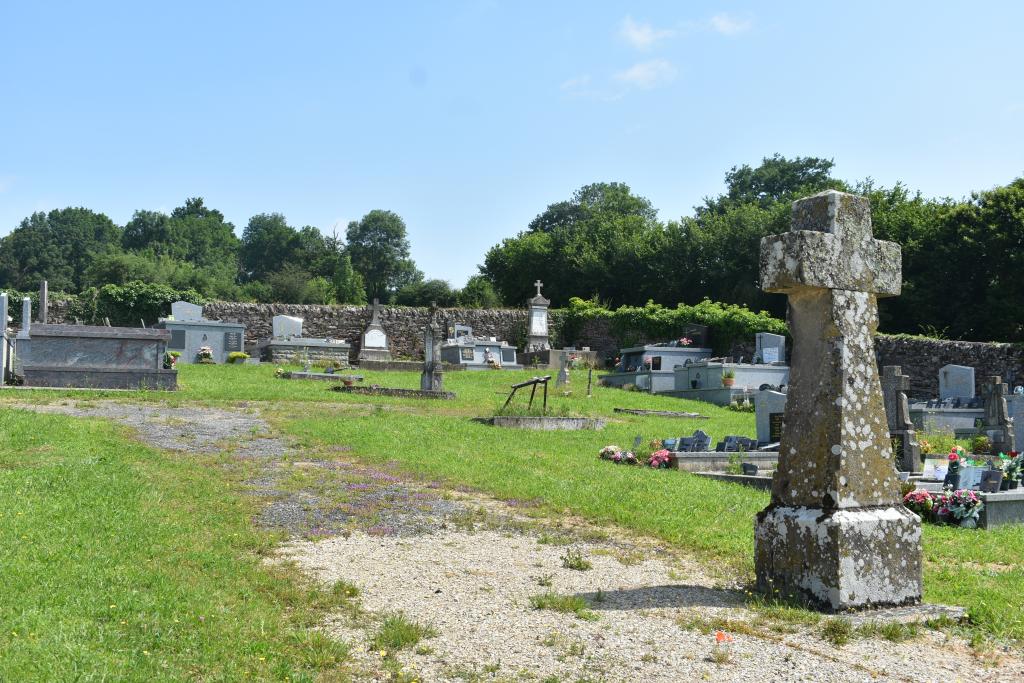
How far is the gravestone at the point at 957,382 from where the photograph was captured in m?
22.9

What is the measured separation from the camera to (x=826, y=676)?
4.39 meters

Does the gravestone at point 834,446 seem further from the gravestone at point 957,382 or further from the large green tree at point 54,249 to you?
the large green tree at point 54,249

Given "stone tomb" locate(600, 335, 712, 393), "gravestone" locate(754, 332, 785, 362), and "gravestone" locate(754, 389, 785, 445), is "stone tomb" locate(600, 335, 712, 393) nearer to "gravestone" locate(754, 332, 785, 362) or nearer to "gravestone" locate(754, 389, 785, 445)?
"gravestone" locate(754, 332, 785, 362)

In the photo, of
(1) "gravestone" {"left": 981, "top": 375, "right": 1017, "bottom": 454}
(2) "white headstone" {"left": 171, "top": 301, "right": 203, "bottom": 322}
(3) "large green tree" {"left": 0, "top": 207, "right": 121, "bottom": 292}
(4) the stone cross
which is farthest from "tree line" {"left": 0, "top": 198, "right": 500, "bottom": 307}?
(1) "gravestone" {"left": 981, "top": 375, "right": 1017, "bottom": 454}

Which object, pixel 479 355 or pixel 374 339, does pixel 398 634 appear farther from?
pixel 374 339

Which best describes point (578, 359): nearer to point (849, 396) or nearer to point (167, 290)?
point (167, 290)

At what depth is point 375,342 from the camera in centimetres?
3975

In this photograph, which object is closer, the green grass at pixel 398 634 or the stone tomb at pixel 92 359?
the green grass at pixel 398 634

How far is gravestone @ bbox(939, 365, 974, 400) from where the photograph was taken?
22.9 m

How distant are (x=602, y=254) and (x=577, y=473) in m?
38.6

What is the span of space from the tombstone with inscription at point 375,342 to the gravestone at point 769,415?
24.1 m

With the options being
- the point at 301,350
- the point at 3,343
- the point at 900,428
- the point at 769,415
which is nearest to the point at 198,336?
the point at 301,350

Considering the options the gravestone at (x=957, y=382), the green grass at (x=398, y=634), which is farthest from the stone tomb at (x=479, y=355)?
the green grass at (x=398, y=634)

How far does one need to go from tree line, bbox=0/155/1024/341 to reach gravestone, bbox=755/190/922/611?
275cm
